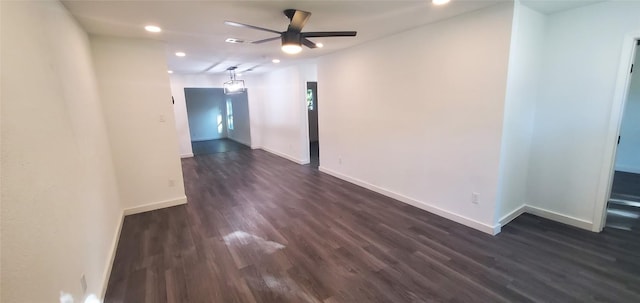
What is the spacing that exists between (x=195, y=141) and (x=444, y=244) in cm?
1058

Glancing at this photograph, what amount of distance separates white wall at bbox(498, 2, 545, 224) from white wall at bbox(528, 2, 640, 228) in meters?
0.13

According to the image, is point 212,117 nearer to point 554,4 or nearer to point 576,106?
point 554,4

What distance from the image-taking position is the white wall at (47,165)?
3.77ft

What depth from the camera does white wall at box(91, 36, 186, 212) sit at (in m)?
3.43

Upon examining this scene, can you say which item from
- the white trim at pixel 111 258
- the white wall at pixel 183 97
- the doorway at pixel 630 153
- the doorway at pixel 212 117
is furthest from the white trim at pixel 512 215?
the doorway at pixel 212 117

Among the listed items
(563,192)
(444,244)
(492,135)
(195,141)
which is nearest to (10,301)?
(444,244)

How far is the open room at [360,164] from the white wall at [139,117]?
0.02 m

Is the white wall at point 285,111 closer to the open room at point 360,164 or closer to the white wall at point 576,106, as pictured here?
the open room at point 360,164

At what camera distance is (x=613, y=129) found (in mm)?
2756

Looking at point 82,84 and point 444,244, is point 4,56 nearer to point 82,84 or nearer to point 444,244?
point 82,84

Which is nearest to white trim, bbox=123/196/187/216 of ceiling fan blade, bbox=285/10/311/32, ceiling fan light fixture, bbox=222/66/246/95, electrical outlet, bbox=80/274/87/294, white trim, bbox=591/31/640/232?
electrical outlet, bbox=80/274/87/294

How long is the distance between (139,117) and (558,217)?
553 cm

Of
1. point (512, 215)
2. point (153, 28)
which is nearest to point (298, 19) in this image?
point (153, 28)

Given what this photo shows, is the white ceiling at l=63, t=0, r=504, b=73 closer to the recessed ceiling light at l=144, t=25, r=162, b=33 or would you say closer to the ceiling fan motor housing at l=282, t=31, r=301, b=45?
the recessed ceiling light at l=144, t=25, r=162, b=33
